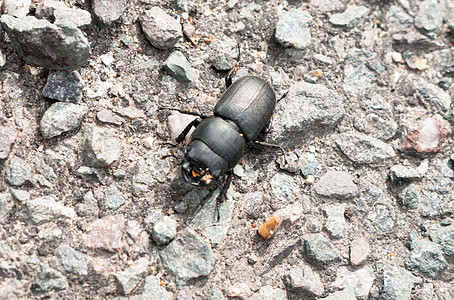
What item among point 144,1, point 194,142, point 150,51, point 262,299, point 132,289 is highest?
point 144,1

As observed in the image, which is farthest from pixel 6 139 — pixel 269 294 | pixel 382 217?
pixel 382 217

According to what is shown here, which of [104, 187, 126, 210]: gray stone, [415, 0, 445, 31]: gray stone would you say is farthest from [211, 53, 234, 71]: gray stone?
[415, 0, 445, 31]: gray stone

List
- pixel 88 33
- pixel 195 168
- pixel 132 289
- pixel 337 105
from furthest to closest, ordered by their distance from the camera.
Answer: pixel 337 105 < pixel 88 33 < pixel 195 168 < pixel 132 289

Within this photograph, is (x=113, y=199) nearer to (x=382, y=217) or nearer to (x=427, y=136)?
(x=382, y=217)

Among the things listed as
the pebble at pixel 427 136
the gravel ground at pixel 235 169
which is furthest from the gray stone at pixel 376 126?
the pebble at pixel 427 136

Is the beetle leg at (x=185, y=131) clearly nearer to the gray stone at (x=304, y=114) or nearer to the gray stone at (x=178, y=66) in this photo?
the gray stone at (x=178, y=66)

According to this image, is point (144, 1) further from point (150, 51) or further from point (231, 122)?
point (231, 122)

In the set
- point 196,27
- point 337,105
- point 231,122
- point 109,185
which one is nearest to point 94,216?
point 109,185
